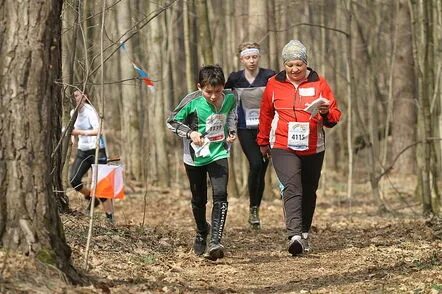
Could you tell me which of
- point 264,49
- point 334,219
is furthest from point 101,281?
point 264,49

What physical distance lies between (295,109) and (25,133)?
129 inches

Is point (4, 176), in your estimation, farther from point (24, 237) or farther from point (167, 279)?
point (167, 279)

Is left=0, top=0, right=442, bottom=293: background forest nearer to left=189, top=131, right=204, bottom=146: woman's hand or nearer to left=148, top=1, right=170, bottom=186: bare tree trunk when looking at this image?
left=189, top=131, right=204, bottom=146: woman's hand

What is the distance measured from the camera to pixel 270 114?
824 centimetres

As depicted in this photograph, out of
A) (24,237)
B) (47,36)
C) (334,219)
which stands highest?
(47,36)

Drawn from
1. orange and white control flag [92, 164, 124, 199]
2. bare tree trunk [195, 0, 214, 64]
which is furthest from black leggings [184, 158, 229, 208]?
bare tree trunk [195, 0, 214, 64]

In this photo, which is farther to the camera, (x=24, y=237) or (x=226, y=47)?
(x=226, y=47)

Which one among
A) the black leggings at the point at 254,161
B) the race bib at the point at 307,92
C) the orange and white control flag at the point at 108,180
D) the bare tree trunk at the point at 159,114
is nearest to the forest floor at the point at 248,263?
the black leggings at the point at 254,161

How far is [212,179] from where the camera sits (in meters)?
7.88

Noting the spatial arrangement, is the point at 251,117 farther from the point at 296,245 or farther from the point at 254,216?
the point at 296,245

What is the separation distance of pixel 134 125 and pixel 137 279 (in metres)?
14.3

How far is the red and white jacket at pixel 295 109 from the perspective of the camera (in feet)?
26.1

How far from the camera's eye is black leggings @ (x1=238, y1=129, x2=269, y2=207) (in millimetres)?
10023

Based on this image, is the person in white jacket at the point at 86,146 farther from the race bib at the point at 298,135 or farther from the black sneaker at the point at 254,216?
the race bib at the point at 298,135
